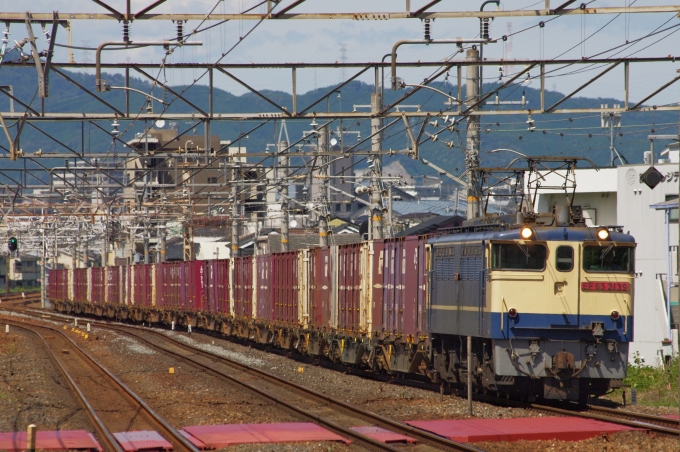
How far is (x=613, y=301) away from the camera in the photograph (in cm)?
1570

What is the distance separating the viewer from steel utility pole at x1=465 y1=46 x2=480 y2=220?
68.7 ft

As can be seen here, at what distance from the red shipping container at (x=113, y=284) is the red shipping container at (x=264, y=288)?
24.7 meters

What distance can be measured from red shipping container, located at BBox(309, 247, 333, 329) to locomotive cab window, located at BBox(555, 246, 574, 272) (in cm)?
1030

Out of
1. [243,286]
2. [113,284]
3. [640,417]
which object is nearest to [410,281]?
[640,417]

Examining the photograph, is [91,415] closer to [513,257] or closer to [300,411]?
[300,411]

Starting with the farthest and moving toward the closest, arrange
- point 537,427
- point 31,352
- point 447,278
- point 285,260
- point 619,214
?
point 619,214
point 31,352
point 285,260
point 447,278
point 537,427

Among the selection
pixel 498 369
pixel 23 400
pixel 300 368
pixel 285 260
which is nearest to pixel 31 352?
pixel 285 260

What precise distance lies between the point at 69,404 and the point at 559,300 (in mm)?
9342

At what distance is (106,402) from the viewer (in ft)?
59.3

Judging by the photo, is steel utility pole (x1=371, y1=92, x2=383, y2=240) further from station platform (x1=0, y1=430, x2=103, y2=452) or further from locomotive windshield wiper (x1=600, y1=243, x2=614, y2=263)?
station platform (x1=0, y1=430, x2=103, y2=452)

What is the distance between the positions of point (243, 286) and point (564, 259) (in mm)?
20868

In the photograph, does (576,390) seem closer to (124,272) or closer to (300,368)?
(300,368)

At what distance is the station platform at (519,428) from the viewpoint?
12594 millimetres

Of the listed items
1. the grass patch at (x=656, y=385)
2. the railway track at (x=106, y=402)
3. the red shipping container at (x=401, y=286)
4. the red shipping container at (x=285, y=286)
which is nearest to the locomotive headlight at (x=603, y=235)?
the grass patch at (x=656, y=385)
